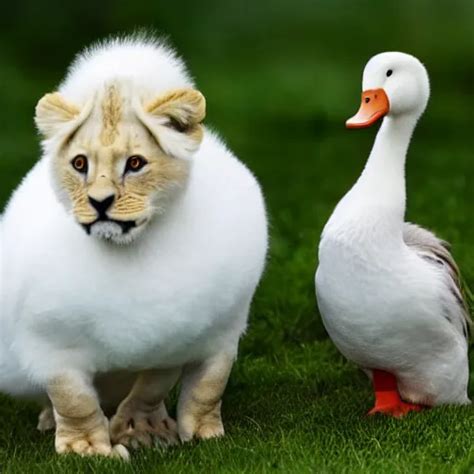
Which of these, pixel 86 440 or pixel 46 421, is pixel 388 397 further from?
pixel 46 421

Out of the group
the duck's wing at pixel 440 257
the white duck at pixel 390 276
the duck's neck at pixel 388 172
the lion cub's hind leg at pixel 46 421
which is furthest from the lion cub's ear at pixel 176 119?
the lion cub's hind leg at pixel 46 421

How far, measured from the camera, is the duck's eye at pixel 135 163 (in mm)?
4555

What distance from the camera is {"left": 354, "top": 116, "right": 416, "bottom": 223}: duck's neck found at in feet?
17.0

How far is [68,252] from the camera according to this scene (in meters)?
4.73

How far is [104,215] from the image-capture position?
4.50 metres

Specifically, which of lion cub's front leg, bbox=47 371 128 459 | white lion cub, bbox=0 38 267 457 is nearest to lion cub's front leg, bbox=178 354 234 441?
white lion cub, bbox=0 38 267 457

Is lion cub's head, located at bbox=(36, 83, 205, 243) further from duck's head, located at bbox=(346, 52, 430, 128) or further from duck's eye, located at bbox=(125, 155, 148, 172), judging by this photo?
duck's head, located at bbox=(346, 52, 430, 128)

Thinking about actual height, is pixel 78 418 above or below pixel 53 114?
below

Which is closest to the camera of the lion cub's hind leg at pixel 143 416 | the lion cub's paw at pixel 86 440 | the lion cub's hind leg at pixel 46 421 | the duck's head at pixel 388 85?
the lion cub's paw at pixel 86 440

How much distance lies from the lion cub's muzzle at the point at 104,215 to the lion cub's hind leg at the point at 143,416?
0.87 metres

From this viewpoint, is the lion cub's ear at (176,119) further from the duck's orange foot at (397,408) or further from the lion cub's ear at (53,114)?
the duck's orange foot at (397,408)

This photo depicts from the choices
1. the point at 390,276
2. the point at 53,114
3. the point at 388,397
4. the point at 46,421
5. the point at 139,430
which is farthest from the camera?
the point at 46,421

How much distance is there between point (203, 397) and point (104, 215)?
958 millimetres

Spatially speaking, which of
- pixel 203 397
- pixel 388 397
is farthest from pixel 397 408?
pixel 203 397
